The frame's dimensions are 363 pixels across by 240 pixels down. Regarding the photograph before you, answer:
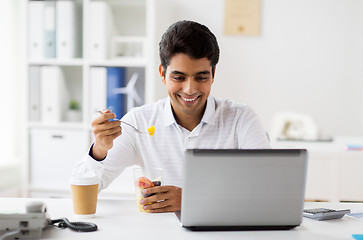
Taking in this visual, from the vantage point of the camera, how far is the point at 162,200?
136 centimetres

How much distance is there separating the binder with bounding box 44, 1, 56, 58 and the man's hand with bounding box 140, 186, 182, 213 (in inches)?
69.6

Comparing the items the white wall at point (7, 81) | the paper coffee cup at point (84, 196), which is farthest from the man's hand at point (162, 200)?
the white wall at point (7, 81)

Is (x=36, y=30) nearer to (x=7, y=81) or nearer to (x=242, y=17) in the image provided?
(x=7, y=81)

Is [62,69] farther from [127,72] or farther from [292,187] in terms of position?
[292,187]

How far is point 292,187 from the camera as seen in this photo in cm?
114

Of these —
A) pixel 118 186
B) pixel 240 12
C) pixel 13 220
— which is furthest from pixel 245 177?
pixel 240 12

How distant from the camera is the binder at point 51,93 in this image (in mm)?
2824

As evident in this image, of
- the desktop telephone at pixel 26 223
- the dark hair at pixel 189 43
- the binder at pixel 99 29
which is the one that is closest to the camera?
the desktop telephone at pixel 26 223

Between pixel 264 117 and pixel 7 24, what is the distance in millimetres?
1852

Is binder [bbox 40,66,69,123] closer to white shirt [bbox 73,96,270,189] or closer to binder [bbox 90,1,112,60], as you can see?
binder [bbox 90,1,112,60]

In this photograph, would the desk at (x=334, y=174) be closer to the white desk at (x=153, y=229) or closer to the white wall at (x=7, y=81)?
the white desk at (x=153, y=229)

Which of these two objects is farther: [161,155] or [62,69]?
[62,69]

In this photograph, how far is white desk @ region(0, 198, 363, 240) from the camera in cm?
112

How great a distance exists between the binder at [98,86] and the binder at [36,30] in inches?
14.2
